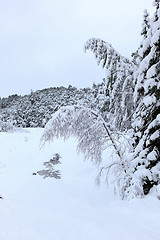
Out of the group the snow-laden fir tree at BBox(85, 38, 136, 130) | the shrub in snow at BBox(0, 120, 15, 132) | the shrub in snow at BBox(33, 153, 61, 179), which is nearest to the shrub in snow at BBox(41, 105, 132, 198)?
the snow-laden fir tree at BBox(85, 38, 136, 130)

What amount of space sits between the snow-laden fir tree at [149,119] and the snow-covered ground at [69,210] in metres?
0.39

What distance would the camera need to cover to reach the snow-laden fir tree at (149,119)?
3.98 m

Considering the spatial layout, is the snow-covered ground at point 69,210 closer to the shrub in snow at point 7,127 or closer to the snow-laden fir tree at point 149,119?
the snow-laden fir tree at point 149,119

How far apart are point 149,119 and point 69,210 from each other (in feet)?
8.95

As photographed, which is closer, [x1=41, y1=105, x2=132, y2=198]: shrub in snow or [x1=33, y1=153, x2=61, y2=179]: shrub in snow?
[x1=41, y1=105, x2=132, y2=198]: shrub in snow

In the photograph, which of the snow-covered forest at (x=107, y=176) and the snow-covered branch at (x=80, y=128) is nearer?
the snow-covered forest at (x=107, y=176)

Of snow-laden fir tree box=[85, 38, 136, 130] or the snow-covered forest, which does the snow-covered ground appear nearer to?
the snow-covered forest

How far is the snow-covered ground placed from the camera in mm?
2900

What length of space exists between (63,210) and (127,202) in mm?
1405

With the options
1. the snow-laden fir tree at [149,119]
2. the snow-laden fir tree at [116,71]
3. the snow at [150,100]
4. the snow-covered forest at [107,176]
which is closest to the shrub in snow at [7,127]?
the snow-covered forest at [107,176]

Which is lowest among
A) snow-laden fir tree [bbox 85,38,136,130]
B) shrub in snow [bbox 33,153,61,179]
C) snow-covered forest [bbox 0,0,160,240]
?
shrub in snow [bbox 33,153,61,179]

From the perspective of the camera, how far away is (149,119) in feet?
14.5

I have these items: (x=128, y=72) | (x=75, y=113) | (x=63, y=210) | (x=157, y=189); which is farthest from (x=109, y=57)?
(x=63, y=210)

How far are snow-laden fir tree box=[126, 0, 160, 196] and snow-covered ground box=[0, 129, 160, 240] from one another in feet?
1.27
